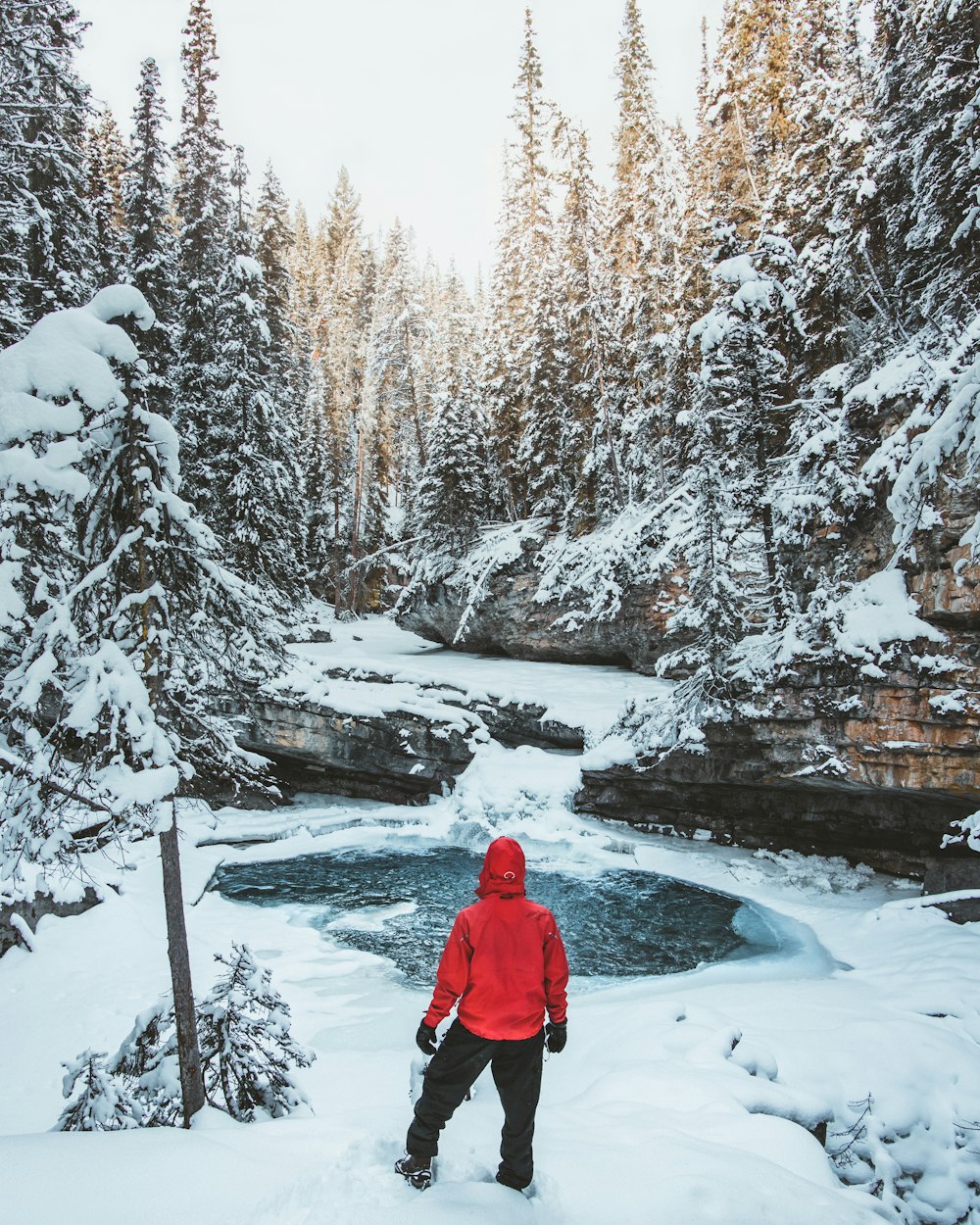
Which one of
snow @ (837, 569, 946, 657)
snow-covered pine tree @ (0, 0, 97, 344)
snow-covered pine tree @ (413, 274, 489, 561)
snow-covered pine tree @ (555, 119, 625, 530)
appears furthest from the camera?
snow-covered pine tree @ (413, 274, 489, 561)

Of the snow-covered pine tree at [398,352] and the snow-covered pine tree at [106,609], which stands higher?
the snow-covered pine tree at [398,352]

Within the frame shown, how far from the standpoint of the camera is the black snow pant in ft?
11.6

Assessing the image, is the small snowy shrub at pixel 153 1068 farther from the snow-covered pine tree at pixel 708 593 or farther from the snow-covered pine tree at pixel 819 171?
the snow-covered pine tree at pixel 819 171

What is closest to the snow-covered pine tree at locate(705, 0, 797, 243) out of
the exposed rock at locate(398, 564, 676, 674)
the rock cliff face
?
the exposed rock at locate(398, 564, 676, 674)

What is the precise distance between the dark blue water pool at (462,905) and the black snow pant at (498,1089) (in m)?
5.70

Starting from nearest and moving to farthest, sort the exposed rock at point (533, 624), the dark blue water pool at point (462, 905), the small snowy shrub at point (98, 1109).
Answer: the small snowy shrub at point (98, 1109) → the dark blue water pool at point (462, 905) → the exposed rock at point (533, 624)

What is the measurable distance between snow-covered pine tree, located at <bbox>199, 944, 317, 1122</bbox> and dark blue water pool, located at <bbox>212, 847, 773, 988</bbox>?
4106 mm

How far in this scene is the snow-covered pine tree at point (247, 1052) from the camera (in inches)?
188

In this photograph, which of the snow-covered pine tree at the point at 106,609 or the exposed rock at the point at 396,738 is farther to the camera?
the exposed rock at the point at 396,738

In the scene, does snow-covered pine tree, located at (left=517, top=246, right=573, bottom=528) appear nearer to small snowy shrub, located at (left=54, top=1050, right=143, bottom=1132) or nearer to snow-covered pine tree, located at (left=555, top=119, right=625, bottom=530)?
snow-covered pine tree, located at (left=555, top=119, right=625, bottom=530)

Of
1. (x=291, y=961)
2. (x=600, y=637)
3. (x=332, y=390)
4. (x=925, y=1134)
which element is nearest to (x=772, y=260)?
(x=600, y=637)

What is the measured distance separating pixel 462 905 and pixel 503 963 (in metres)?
9.23

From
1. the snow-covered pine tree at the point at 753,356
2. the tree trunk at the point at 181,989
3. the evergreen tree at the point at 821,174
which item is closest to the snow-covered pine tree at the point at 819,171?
the evergreen tree at the point at 821,174

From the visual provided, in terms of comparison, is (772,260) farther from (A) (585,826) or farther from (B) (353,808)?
(B) (353,808)
